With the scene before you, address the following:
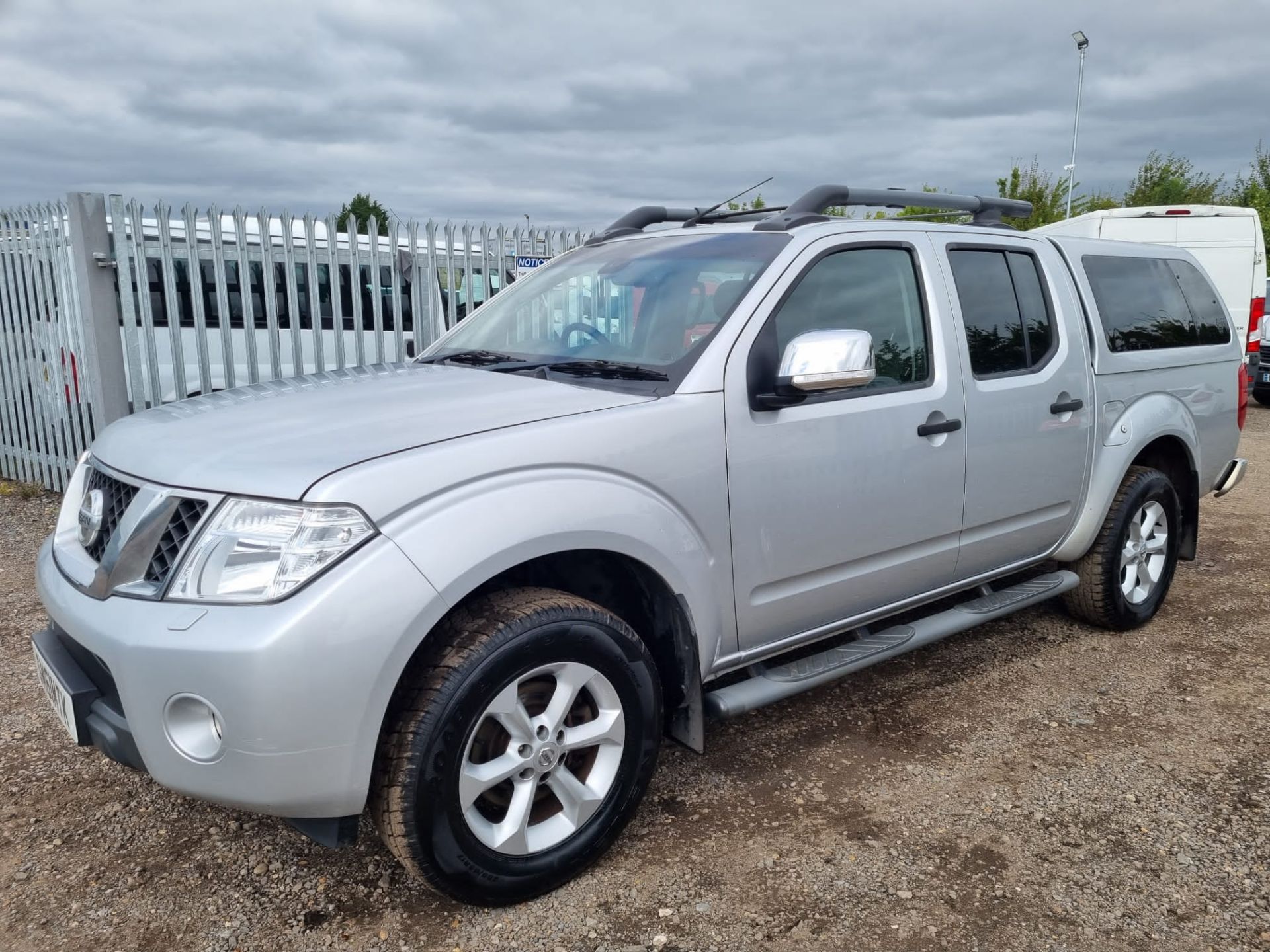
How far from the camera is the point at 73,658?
2.42 meters

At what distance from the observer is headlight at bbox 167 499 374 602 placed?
204 cm

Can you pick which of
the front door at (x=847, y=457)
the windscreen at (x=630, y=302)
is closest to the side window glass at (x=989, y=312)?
the front door at (x=847, y=457)

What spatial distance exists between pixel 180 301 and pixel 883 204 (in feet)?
16.9

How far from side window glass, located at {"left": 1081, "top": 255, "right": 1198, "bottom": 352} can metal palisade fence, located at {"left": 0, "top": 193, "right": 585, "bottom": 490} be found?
4390 millimetres

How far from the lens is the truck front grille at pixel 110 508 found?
238 cm

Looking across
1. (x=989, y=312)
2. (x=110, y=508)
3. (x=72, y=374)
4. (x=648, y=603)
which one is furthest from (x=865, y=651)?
(x=72, y=374)

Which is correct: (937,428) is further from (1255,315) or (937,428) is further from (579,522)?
(1255,315)

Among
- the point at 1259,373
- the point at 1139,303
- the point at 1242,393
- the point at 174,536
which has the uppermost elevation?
the point at 1139,303

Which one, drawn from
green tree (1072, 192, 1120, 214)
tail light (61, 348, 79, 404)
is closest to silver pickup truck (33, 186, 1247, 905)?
tail light (61, 348, 79, 404)

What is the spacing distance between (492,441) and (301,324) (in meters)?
5.20

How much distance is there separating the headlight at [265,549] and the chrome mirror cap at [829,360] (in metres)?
1.28

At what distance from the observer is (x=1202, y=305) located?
475 centimetres

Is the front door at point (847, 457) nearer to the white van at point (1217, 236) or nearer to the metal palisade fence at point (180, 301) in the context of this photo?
the metal palisade fence at point (180, 301)

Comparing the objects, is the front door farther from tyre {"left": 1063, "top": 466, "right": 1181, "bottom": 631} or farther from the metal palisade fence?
the metal palisade fence
